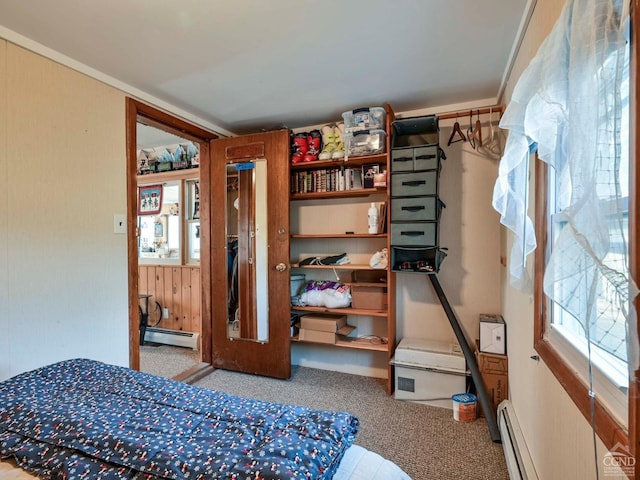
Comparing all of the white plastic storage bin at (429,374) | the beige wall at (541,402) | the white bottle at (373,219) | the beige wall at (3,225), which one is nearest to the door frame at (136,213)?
the beige wall at (3,225)

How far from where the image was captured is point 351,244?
3.04m

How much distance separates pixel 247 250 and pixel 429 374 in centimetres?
191

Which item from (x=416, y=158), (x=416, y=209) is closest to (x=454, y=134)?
(x=416, y=158)

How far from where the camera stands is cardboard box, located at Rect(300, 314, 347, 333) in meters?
2.79

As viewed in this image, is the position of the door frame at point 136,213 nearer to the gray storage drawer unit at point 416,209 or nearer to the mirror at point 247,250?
the mirror at point 247,250

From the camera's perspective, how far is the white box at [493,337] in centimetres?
228

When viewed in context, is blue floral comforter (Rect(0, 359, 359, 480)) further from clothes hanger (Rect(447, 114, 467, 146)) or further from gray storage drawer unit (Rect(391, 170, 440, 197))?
clothes hanger (Rect(447, 114, 467, 146))

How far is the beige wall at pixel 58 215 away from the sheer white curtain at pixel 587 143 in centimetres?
243

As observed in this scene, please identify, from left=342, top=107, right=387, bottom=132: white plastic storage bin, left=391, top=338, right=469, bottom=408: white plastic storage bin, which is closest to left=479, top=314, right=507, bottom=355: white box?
left=391, top=338, right=469, bottom=408: white plastic storage bin

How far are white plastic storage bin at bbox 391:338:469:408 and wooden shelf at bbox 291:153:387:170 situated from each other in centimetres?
156

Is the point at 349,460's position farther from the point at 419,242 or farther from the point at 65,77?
the point at 65,77

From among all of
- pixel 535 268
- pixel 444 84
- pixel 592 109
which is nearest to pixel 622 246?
pixel 592 109

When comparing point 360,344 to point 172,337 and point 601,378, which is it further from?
point 172,337

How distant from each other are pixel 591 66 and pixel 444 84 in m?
1.89
